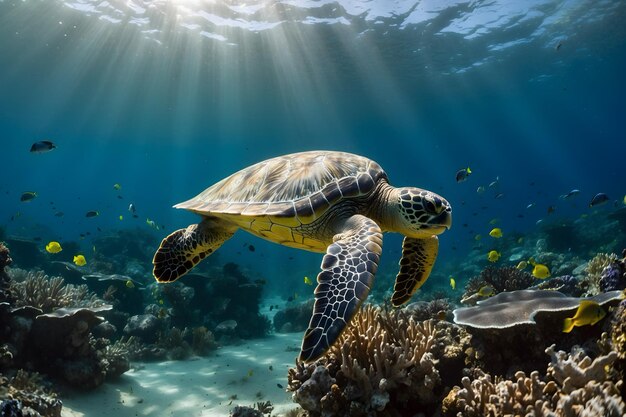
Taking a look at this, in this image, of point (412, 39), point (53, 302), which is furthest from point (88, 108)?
point (53, 302)

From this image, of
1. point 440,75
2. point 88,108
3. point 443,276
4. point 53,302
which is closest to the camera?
point 53,302

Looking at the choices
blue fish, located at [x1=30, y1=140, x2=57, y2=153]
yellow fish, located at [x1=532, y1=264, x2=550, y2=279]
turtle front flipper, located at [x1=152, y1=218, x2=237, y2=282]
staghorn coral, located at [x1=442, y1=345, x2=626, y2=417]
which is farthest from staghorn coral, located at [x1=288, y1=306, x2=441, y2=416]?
blue fish, located at [x1=30, y1=140, x2=57, y2=153]

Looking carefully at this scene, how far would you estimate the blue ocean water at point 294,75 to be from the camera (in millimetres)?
21312

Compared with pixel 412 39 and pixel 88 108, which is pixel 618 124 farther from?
pixel 88 108

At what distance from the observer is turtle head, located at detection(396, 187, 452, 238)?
4191mm

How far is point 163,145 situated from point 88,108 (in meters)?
19.5

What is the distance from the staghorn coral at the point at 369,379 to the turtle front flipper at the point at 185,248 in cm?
291

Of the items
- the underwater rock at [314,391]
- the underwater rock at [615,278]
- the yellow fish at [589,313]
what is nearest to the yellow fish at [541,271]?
the underwater rock at [615,278]

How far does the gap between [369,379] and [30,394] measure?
4.31 metres

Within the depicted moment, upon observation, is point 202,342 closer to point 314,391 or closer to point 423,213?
point 314,391

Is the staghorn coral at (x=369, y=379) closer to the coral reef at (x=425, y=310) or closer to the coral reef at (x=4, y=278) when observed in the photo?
the coral reef at (x=425, y=310)

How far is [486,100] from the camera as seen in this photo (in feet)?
129

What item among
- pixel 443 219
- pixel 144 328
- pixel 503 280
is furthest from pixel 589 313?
pixel 144 328

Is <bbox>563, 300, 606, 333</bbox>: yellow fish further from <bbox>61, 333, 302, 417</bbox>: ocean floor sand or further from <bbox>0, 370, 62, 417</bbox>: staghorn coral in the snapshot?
<bbox>0, 370, 62, 417</bbox>: staghorn coral
